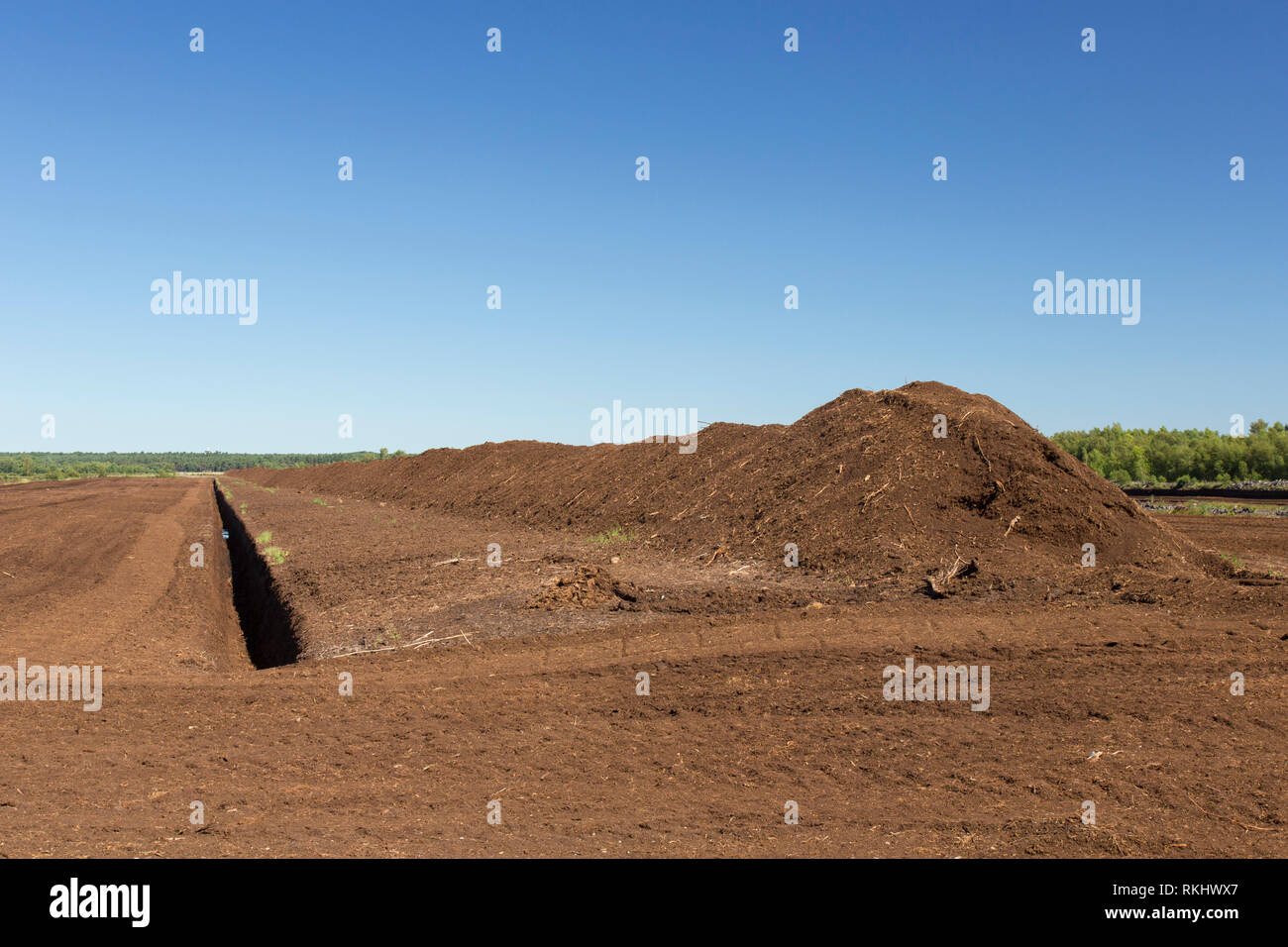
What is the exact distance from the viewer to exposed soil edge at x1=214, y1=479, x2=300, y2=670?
41.5 feet

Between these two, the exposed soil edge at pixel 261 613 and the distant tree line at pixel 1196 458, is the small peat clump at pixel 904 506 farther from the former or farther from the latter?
the distant tree line at pixel 1196 458

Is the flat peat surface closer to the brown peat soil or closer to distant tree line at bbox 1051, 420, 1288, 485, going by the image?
the brown peat soil

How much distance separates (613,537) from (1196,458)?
48.1 metres

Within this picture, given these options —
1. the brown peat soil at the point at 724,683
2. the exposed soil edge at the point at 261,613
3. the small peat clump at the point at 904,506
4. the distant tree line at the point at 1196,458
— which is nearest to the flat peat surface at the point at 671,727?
the brown peat soil at the point at 724,683

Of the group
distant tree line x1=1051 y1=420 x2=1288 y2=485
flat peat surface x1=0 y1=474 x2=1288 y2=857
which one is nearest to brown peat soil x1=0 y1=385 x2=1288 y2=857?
flat peat surface x1=0 y1=474 x2=1288 y2=857

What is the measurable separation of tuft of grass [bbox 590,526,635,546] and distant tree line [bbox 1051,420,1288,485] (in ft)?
120

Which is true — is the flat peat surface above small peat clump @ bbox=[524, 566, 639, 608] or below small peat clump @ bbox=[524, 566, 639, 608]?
below

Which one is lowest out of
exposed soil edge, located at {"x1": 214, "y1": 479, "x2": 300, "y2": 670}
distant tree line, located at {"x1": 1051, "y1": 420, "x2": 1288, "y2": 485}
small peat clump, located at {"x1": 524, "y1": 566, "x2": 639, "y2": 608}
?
exposed soil edge, located at {"x1": 214, "y1": 479, "x2": 300, "y2": 670}

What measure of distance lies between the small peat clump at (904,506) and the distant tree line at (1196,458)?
109ft

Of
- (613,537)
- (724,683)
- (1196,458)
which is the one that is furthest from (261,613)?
(1196,458)

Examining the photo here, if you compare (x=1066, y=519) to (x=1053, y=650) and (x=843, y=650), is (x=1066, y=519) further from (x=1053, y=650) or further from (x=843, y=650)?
(x=843, y=650)

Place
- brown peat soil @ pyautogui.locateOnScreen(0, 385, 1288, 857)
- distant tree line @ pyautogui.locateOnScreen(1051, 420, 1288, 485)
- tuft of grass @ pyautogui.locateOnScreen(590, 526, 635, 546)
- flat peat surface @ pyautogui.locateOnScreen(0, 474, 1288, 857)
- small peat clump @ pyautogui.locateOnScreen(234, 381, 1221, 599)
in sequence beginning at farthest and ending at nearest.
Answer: distant tree line @ pyautogui.locateOnScreen(1051, 420, 1288, 485), tuft of grass @ pyautogui.locateOnScreen(590, 526, 635, 546), small peat clump @ pyautogui.locateOnScreen(234, 381, 1221, 599), brown peat soil @ pyautogui.locateOnScreen(0, 385, 1288, 857), flat peat surface @ pyautogui.locateOnScreen(0, 474, 1288, 857)

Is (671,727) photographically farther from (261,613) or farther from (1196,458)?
(1196,458)

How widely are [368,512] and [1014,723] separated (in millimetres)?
32134
